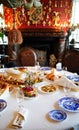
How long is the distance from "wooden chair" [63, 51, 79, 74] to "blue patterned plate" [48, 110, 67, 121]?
1453 millimetres

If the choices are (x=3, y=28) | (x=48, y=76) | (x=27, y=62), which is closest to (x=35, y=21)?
(x=3, y=28)

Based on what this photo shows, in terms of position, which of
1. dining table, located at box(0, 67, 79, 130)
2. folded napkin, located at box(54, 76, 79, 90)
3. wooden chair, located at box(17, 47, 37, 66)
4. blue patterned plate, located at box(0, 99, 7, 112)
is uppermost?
wooden chair, located at box(17, 47, 37, 66)

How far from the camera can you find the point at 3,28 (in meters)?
4.69

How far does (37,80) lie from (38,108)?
0.63 metres

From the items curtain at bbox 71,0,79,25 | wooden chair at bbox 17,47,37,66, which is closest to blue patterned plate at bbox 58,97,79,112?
wooden chair at bbox 17,47,37,66

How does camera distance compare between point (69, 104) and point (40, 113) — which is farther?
point (69, 104)

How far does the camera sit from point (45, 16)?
473 centimetres

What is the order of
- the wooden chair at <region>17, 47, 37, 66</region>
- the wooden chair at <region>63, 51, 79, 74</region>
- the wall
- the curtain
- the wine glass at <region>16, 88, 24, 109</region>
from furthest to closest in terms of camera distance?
the curtain → the wall → the wooden chair at <region>17, 47, 37, 66</region> → the wooden chair at <region>63, 51, 79, 74</region> → the wine glass at <region>16, 88, 24, 109</region>

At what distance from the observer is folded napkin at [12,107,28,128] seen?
1.20 metres

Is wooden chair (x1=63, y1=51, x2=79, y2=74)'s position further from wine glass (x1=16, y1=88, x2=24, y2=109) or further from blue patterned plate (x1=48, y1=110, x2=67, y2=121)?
blue patterned plate (x1=48, y1=110, x2=67, y2=121)

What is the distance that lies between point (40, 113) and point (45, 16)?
3.76 meters

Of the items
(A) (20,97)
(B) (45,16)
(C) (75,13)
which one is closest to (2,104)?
(A) (20,97)

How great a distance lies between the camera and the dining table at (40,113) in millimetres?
1215

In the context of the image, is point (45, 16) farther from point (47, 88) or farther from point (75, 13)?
point (47, 88)
